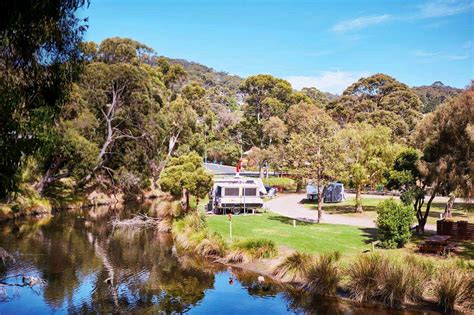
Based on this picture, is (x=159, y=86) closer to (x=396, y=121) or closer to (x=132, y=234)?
(x=132, y=234)

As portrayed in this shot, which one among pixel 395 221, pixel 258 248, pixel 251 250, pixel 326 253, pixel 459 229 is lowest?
pixel 251 250

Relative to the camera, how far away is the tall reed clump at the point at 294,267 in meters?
17.6

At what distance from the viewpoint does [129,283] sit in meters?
18.1

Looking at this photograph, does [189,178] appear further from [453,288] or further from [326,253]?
[453,288]

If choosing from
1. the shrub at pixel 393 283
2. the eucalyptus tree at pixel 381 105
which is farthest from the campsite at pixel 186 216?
the eucalyptus tree at pixel 381 105

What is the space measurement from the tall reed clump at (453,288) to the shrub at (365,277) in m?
2.02

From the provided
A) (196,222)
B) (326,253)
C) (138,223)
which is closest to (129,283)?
(326,253)

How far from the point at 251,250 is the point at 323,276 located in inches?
193

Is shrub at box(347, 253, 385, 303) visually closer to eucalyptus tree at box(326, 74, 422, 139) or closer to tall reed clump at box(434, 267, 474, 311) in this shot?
tall reed clump at box(434, 267, 474, 311)

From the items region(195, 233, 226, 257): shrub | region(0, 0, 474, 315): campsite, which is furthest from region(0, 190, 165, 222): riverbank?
region(195, 233, 226, 257): shrub

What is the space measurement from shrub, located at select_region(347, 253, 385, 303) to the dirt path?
12000 mm

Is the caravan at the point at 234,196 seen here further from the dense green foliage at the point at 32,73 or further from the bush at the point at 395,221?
the dense green foliage at the point at 32,73

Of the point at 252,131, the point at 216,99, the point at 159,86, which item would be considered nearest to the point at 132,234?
the point at 159,86

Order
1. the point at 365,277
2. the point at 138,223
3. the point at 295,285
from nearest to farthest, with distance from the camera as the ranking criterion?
1. the point at 365,277
2. the point at 295,285
3. the point at 138,223
